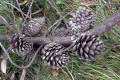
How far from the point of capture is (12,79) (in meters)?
1.08

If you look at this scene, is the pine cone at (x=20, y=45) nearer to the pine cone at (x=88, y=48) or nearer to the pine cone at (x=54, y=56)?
the pine cone at (x=54, y=56)

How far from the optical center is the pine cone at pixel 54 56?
888mm

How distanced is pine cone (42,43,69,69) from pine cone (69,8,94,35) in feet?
0.59

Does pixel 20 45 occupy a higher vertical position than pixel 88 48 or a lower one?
higher

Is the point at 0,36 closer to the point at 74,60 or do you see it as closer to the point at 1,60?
the point at 1,60

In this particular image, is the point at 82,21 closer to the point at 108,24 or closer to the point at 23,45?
the point at 108,24

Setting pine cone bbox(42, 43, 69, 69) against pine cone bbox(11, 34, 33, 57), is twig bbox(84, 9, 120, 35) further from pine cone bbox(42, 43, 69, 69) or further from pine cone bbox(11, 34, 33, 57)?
pine cone bbox(11, 34, 33, 57)

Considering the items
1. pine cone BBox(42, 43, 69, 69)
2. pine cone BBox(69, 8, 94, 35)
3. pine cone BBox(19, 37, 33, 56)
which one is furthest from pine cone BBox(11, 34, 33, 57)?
pine cone BBox(69, 8, 94, 35)

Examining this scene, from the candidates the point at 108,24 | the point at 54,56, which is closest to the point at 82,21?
the point at 108,24

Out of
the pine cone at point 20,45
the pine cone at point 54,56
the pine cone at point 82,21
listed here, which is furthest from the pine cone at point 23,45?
the pine cone at point 82,21

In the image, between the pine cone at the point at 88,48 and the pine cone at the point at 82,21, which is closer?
the pine cone at the point at 88,48

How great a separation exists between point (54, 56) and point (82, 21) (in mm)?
313

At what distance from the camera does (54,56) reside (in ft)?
2.95

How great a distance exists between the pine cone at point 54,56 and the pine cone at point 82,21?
179mm
